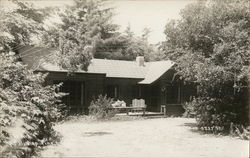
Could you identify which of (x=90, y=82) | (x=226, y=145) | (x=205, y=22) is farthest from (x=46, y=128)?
(x=90, y=82)

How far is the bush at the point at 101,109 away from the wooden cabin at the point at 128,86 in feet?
4.00

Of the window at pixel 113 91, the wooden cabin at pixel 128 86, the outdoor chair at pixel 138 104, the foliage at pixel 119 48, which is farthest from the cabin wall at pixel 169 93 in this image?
the foliage at pixel 119 48

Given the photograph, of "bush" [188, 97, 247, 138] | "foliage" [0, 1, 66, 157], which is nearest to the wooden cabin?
"bush" [188, 97, 247, 138]

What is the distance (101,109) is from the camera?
2184 centimetres

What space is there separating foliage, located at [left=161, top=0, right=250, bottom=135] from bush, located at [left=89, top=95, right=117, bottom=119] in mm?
6136

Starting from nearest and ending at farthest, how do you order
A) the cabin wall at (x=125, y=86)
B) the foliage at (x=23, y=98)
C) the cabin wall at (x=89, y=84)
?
the foliage at (x=23, y=98) → the cabin wall at (x=89, y=84) → the cabin wall at (x=125, y=86)

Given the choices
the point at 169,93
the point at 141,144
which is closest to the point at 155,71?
the point at 169,93

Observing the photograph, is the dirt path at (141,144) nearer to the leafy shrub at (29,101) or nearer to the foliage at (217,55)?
the leafy shrub at (29,101)

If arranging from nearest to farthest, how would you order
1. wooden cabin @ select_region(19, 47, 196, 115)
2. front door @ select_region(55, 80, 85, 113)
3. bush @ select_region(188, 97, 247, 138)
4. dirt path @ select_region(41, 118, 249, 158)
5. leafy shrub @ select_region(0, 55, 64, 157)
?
leafy shrub @ select_region(0, 55, 64, 157) < dirt path @ select_region(41, 118, 249, 158) < bush @ select_region(188, 97, 247, 138) < front door @ select_region(55, 80, 85, 113) < wooden cabin @ select_region(19, 47, 196, 115)

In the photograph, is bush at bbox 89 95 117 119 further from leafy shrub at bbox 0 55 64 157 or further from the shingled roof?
leafy shrub at bbox 0 55 64 157

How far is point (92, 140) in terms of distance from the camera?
13.9 metres

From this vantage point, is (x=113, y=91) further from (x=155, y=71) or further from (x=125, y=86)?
(x=155, y=71)

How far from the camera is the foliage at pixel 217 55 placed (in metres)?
14.9

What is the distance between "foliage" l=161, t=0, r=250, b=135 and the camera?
14.9 metres
